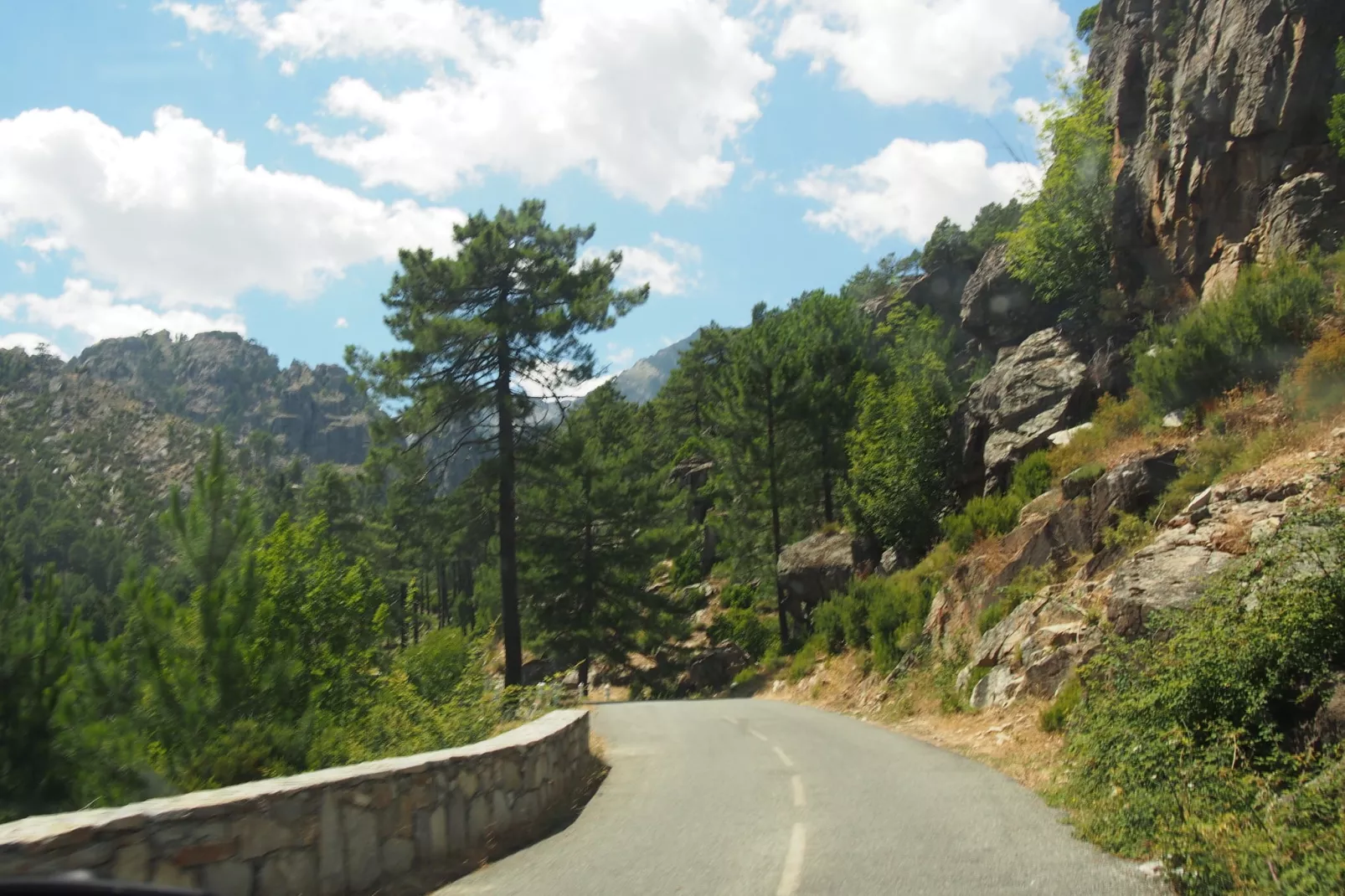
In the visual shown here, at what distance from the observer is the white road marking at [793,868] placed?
22.4 feet

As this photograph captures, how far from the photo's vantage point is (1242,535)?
12258 mm

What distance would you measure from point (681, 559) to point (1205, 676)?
2176 inches

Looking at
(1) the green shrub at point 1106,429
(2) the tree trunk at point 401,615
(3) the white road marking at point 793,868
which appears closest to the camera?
(3) the white road marking at point 793,868

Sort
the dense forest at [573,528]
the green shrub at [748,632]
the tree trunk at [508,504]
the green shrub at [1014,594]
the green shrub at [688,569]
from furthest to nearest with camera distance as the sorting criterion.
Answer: the green shrub at [688,569] < the green shrub at [748,632] < the tree trunk at [508,504] < the green shrub at [1014,594] < the dense forest at [573,528]

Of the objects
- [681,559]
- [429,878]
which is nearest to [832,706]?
[429,878]

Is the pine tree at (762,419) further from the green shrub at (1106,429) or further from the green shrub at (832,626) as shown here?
the green shrub at (1106,429)

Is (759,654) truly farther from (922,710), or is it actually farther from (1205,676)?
(1205,676)

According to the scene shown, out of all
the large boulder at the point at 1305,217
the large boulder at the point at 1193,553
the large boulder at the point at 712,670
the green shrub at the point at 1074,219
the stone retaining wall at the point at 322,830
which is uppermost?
the green shrub at the point at 1074,219

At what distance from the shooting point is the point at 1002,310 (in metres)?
44.5

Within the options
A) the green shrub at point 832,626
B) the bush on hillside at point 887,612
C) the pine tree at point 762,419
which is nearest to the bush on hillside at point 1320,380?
the bush on hillside at point 887,612

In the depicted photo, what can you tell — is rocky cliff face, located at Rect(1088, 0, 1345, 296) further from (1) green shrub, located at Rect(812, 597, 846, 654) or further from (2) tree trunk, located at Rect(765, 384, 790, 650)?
(2) tree trunk, located at Rect(765, 384, 790, 650)

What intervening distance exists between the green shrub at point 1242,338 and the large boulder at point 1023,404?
179 inches

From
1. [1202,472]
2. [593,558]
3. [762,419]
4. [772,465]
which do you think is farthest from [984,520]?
[593,558]

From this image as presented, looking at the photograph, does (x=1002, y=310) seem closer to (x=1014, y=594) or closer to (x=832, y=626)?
(x=832, y=626)
